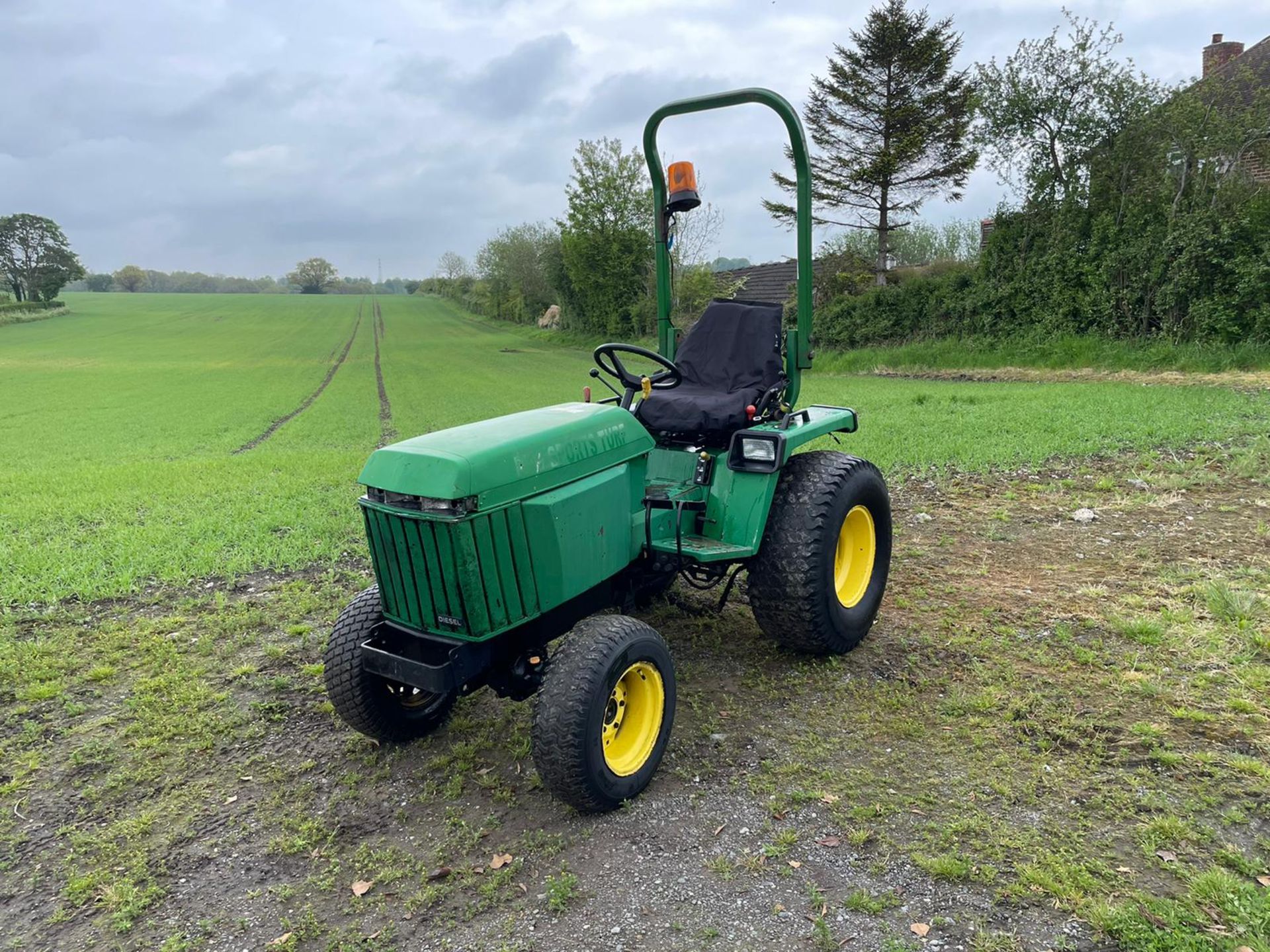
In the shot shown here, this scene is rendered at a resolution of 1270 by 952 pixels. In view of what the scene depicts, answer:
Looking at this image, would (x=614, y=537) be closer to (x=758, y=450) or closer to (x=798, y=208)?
(x=758, y=450)

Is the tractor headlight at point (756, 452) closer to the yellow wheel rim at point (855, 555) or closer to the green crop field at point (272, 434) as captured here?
the yellow wheel rim at point (855, 555)

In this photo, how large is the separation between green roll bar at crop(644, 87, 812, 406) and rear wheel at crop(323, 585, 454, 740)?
2.21 meters

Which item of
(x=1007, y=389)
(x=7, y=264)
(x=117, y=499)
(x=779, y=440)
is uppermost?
(x=7, y=264)

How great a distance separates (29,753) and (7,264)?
251 ft

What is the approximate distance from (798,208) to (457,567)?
2.43 m

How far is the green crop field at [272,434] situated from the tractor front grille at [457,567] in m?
3.08

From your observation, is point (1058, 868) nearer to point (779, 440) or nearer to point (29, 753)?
point (779, 440)

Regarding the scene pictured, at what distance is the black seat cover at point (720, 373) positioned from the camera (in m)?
3.82

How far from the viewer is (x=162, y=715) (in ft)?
11.7

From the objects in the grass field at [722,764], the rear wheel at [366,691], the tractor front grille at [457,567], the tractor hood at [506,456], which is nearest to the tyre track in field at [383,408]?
the grass field at [722,764]

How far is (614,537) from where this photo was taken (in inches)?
126

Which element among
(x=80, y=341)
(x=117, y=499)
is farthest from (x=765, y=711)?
(x=80, y=341)

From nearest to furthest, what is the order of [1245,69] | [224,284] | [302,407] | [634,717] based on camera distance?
[634,717], [1245,69], [302,407], [224,284]

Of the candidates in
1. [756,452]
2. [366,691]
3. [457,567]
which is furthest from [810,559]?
[366,691]
